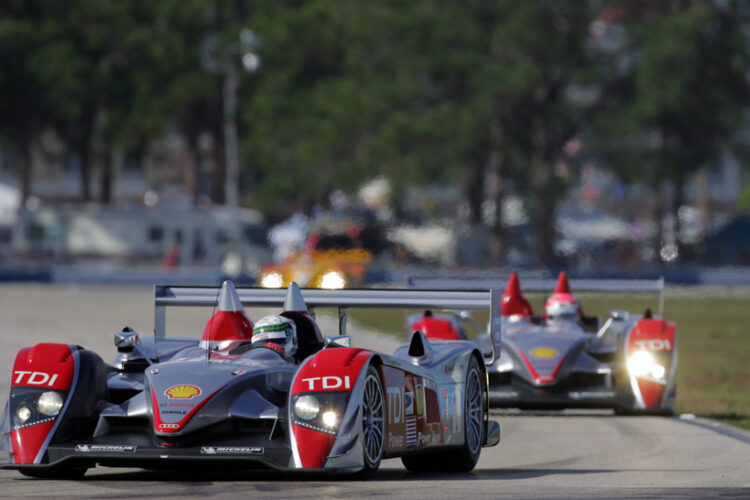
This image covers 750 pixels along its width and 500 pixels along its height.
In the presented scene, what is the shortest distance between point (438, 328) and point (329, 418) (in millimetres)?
7449

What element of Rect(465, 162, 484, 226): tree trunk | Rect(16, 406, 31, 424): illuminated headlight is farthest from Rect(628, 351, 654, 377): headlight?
Rect(465, 162, 484, 226): tree trunk

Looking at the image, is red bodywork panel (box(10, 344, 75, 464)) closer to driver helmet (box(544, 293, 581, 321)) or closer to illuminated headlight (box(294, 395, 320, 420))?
illuminated headlight (box(294, 395, 320, 420))

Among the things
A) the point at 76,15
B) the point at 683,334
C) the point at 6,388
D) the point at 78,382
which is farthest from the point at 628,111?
the point at 78,382

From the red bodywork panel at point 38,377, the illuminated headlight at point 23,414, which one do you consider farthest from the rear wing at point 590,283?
the illuminated headlight at point 23,414

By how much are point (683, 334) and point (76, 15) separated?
43803mm

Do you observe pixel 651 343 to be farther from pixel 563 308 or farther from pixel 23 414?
pixel 23 414

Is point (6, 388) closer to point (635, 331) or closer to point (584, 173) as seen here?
point (635, 331)

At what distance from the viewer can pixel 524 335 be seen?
15.8 m

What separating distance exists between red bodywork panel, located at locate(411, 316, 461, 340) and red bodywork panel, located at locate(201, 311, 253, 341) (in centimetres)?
595

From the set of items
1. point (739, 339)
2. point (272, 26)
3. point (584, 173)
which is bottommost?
point (739, 339)

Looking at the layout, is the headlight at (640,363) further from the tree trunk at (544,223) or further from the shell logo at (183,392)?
the tree trunk at (544,223)

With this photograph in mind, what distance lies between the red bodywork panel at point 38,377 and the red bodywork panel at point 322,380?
54.0 inches

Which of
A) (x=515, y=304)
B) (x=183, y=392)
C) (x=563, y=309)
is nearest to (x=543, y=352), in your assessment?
(x=563, y=309)

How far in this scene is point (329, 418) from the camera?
9.34 metres
